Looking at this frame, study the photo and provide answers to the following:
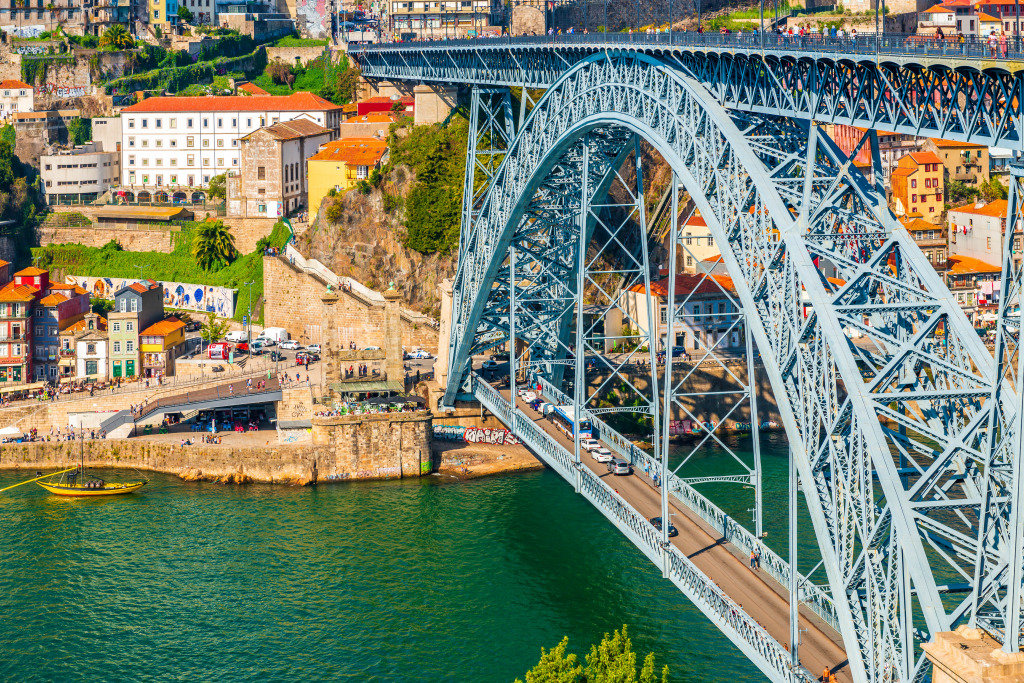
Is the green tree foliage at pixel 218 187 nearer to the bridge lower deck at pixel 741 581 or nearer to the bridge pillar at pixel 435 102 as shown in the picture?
the bridge pillar at pixel 435 102

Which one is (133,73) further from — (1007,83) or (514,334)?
(1007,83)

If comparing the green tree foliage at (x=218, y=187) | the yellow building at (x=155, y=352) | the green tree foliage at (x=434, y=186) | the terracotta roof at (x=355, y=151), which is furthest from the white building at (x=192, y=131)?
the yellow building at (x=155, y=352)

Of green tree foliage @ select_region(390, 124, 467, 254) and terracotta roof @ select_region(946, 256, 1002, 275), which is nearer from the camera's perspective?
green tree foliage @ select_region(390, 124, 467, 254)

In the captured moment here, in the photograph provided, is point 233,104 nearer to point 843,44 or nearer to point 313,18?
point 313,18

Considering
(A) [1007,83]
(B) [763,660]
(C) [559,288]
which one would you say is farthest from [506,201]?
(A) [1007,83]

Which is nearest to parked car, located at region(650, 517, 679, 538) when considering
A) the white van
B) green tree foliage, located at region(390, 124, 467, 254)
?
green tree foliage, located at region(390, 124, 467, 254)

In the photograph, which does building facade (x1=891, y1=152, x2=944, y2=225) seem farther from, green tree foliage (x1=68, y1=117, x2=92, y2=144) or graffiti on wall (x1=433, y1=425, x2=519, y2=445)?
green tree foliage (x1=68, y1=117, x2=92, y2=144)

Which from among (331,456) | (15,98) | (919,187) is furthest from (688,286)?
(15,98)
